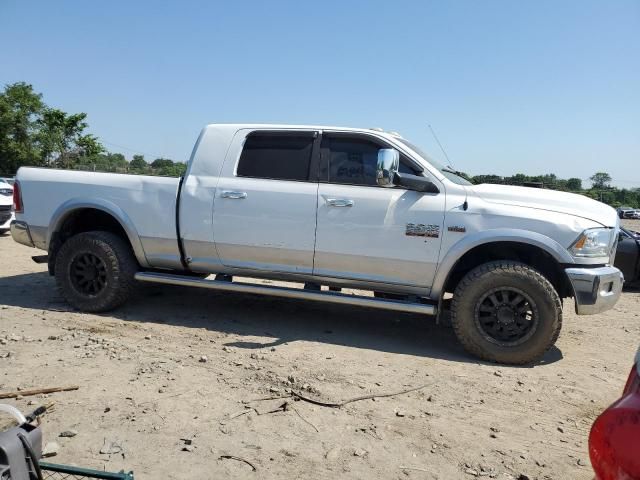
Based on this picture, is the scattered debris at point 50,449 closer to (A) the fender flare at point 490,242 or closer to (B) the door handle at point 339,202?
(B) the door handle at point 339,202

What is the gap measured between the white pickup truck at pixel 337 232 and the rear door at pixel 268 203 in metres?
0.01

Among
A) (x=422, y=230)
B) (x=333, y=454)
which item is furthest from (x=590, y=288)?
(x=333, y=454)

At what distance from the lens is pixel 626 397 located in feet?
4.50

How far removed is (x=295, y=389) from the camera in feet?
12.3

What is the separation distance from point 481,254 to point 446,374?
1258mm

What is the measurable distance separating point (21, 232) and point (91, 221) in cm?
74

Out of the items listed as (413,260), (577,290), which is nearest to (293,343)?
(413,260)

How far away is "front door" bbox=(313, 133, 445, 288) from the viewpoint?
183 inches

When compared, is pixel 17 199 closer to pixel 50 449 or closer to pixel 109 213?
pixel 109 213

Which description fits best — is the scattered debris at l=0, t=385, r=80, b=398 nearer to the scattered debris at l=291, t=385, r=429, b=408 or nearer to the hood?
the scattered debris at l=291, t=385, r=429, b=408

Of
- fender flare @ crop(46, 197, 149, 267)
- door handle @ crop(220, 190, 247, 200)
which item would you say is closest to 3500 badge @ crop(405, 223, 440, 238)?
door handle @ crop(220, 190, 247, 200)

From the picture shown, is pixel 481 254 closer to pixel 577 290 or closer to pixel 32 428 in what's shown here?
pixel 577 290

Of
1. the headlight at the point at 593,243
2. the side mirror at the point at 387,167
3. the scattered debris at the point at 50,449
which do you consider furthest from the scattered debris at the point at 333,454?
the headlight at the point at 593,243

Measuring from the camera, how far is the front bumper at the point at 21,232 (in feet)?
18.7
